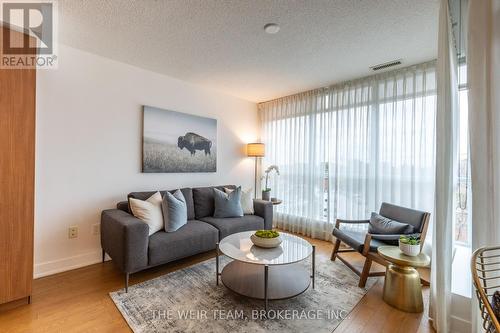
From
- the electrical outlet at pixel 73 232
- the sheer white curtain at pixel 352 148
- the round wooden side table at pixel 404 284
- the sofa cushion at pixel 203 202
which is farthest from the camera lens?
the sofa cushion at pixel 203 202

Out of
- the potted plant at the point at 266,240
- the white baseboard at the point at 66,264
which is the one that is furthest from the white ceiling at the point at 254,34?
the white baseboard at the point at 66,264

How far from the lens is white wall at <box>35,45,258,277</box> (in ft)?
8.00

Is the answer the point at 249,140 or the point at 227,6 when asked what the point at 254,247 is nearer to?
the point at 227,6

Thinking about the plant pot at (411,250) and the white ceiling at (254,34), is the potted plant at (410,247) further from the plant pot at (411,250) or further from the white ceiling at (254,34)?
the white ceiling at (254,34)

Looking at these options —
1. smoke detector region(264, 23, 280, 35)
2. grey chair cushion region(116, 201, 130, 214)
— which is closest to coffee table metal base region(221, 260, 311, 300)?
grey chair cushion region(116, 201, 130, 214)

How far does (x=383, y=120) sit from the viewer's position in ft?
10.3

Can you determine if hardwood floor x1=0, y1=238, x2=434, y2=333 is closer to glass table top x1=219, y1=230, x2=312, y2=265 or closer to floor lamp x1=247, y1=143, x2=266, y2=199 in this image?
glass table top x1=219, y1=230, x2=312, y2=265

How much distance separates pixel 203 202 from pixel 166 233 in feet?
2.90

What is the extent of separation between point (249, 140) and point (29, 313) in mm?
3710

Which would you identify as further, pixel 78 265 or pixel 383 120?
pixel 383 120

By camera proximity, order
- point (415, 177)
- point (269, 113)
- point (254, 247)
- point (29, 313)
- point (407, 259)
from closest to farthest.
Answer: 1. point (29, 313)
2. point (407, 259)
3. point (254, 247)
4. point (415, 177)
5. point (269, 113)

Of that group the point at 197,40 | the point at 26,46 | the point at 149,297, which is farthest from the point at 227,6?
the point at 149,297

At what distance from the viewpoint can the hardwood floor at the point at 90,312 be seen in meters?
1.70

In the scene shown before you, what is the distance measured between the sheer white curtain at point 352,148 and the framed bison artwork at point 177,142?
130 cm
